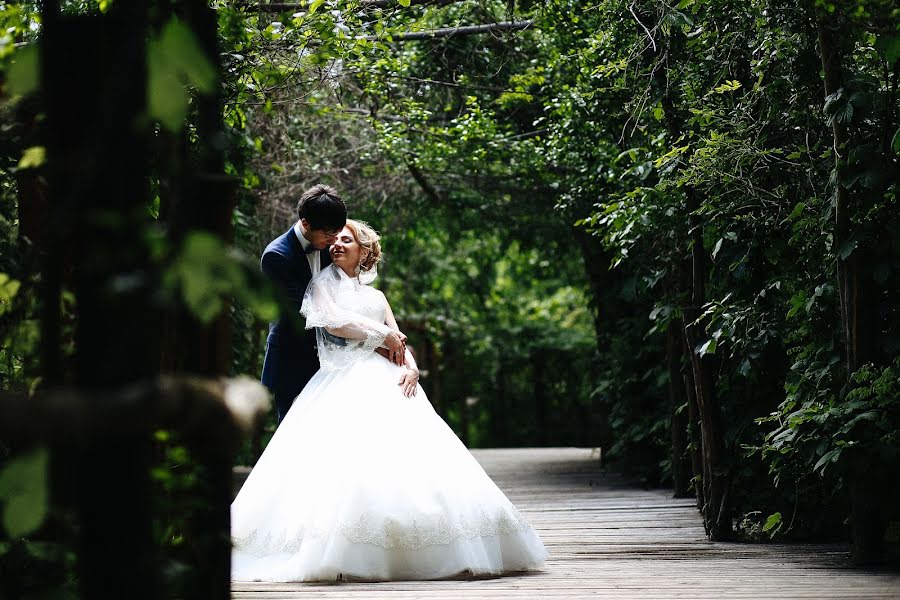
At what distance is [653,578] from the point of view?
4.27m

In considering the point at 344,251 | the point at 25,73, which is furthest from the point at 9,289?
the point at 344,251

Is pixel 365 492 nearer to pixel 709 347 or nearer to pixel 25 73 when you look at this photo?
pixel 709 347

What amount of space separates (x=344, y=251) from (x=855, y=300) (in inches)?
93.8

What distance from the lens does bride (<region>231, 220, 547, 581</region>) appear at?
4.27m

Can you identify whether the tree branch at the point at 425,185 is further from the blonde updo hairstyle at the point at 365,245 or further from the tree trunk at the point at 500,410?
the tree trunk at the point at 500,410

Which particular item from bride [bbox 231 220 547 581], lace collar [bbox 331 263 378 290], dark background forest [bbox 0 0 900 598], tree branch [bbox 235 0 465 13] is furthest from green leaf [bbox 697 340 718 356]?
tree branch [bbox 235 0 465 13]

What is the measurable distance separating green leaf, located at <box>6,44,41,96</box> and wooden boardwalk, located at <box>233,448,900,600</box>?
2.57m

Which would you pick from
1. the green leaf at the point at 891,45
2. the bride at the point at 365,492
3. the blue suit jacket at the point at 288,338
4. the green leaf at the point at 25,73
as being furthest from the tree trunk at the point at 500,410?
the green leaf at the point at 25,73

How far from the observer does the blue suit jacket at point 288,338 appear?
17.8 ft

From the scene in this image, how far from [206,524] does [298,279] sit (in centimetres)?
302

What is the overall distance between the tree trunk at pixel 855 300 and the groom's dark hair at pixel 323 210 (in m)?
2.25

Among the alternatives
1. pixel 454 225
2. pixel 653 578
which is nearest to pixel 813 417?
pixel 653 578

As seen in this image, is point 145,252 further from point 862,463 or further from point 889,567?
point 889,567

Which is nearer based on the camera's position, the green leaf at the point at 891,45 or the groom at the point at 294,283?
the green leaf at the point at 891,45
